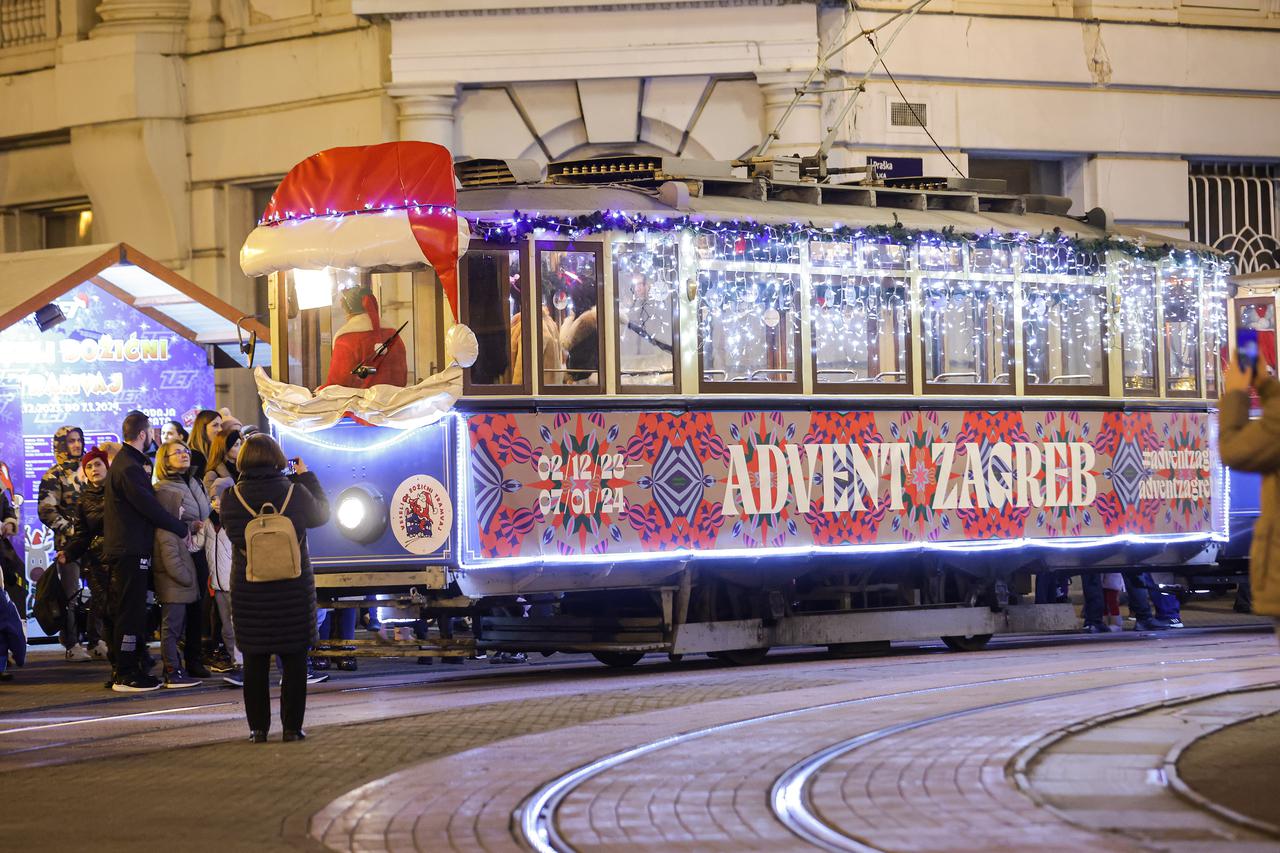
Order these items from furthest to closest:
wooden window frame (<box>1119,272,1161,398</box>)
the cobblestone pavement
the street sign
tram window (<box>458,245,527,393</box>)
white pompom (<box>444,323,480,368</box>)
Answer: the street sign
wooden window frame (<box>1119,272,1161,398</box>)
tram window (<box>458,245,527,393</box>)
white pompom (<box>444,323,480,368</box>)
the cobblestone pavement

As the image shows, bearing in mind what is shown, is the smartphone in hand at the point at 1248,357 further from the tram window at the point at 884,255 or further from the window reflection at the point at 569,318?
the tram window at the point at 884,255

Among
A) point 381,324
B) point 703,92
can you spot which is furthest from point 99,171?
point 381,324

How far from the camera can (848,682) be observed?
14.3m

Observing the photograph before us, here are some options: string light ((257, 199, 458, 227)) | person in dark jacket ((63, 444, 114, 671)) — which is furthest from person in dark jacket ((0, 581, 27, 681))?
string light ((257, 199, 458, 227))

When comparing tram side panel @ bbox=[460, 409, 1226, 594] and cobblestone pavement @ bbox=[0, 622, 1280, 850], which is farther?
tram side panel @ bbox=[460, 409, 1226, 594]

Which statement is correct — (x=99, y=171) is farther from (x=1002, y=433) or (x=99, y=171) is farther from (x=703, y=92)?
(x=1002, y=433)

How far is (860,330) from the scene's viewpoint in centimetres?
1681

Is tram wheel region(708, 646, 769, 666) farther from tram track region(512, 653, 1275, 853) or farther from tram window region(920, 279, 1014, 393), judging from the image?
tram track region(512, 653, 1275, 853)

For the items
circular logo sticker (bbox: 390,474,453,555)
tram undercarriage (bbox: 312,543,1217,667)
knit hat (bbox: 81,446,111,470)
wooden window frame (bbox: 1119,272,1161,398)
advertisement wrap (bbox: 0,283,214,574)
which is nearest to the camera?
circular logo sticker (bbox: 390,474,453,555)

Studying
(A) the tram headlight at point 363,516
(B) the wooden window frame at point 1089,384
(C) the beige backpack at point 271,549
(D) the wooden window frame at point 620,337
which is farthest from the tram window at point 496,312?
(B) the wooden window frame at point 1089,384

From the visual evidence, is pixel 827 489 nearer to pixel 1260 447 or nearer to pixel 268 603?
pixel 268 603

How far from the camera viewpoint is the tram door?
19.2 meters

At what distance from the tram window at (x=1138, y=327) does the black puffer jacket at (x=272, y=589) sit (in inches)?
329

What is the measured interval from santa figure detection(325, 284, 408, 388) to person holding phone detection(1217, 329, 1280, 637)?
7.37 meters
